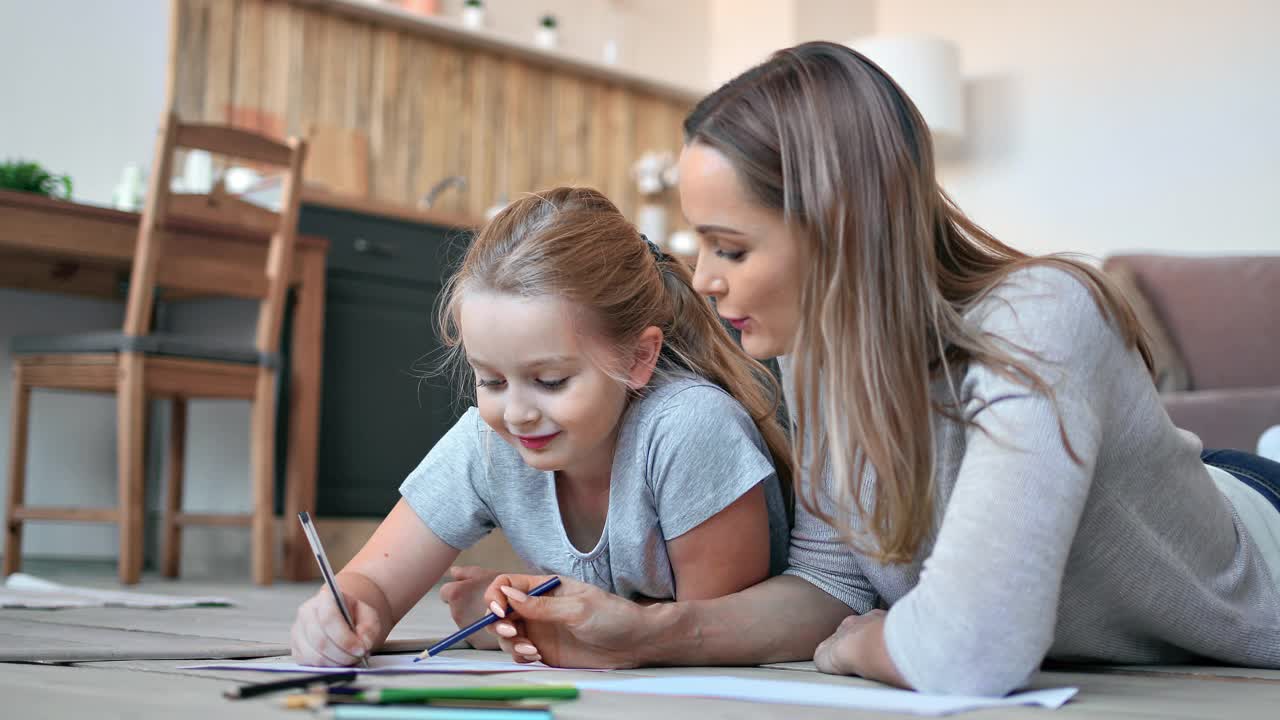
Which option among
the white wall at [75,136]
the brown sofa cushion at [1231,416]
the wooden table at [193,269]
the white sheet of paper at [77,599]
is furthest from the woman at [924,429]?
the white wall at [75,136]

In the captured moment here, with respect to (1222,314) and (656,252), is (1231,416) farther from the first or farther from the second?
(656,252)

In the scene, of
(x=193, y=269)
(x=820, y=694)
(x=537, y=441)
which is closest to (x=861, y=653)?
(x=820, y=694)

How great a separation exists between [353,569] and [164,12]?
2953 millimetres

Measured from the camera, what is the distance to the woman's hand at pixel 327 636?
1.04 meters

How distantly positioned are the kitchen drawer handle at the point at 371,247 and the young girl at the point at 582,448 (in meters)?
2.03

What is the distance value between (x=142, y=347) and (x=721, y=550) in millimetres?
1835

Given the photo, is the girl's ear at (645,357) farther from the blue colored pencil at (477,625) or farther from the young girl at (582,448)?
the blue colored pencil at (477,625)

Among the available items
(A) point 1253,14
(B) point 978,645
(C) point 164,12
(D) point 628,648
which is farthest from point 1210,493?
(A) point 1253,14

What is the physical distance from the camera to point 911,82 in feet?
14.5

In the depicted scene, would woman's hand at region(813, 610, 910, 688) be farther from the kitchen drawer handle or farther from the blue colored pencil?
the kitchen drawer handle

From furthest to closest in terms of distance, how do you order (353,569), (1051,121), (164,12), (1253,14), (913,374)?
1. (1051,121)
2. (1253,14)
3. (164,12)
4. (353,569)
5. (913,374)

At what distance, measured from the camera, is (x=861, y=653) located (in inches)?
38.2

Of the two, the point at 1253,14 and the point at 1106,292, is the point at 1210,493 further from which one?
the point at 1253,14

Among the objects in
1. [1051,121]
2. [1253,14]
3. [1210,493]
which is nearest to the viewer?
[1210,493]
